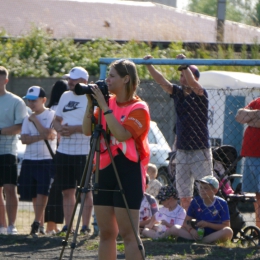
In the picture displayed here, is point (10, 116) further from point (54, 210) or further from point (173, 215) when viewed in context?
point (173, 215)

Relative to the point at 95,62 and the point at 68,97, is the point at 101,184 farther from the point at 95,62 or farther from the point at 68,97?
the point at 95,62

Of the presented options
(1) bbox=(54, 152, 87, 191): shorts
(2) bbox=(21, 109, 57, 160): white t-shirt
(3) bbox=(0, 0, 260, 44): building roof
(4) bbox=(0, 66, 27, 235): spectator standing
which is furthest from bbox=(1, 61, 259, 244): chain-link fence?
(3) bbox=(0, 0, 260, 44): building roof

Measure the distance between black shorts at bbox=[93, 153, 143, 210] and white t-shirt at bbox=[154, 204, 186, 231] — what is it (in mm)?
2624

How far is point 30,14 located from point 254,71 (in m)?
9.84

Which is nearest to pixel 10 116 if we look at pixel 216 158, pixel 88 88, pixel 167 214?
pixel 167 214

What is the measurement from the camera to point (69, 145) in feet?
27.1

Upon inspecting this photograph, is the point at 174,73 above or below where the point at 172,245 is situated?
above

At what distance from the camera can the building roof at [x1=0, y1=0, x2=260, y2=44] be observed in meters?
22.1

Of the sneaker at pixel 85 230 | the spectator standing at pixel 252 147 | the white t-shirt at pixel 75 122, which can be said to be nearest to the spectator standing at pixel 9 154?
the white t-shirt at pixel 75 122

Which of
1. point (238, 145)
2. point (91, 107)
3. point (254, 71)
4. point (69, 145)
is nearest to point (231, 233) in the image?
point (69, 145)

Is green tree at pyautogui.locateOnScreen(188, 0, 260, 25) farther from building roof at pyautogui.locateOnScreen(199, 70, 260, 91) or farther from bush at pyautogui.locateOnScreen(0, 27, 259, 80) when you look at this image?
building roof at pyautogui.locateOnScreen(199, 70, 260, 91)

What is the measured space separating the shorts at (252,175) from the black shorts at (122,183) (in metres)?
2.62

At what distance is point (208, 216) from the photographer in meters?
7.63

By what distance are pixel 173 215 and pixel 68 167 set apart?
1.35 metres
